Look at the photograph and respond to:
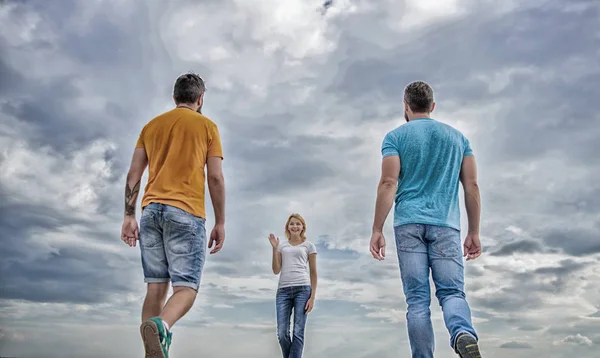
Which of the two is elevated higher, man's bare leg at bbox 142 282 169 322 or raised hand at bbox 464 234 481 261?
raised hand at bbox 464 234 481 261

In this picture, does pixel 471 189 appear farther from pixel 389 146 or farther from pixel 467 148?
pixel 389 146

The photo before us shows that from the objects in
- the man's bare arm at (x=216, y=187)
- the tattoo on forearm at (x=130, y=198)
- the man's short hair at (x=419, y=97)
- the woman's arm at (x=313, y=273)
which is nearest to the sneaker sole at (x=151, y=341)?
the man's bare arm at (x=216, y=187)

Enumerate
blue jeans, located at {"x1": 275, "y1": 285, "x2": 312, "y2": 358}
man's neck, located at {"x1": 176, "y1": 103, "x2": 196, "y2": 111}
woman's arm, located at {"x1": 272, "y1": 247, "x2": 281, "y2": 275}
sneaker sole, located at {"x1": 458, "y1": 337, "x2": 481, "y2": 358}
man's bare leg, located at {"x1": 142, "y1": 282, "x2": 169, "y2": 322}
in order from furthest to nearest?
woman's arm, located at {"x1": 272, "y1": 247, "x2": 281, "y2": 275}, blue jeans, located at {"x1": 275, "y1": 285, "x2": 312, "y2": 358}, man's neck, located at {"x1": 176, "y1": 103, "x2": 196, "y2": 111}, man's bare leg, located at {"x1": 142, "y1": 282, "x2": 169, "y2": 322}, sneaker sole, located at {"x1": 458, "y1": 337, "x2": 481, "y2": 358}

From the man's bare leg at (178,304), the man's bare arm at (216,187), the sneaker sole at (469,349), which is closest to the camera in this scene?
the sneaker sole at (469,349)

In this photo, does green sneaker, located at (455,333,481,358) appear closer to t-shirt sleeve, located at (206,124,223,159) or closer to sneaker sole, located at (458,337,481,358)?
sneaker sole, located at (458,337,481,358)

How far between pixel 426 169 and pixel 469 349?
1.84m

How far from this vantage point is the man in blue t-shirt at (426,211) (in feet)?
18.9

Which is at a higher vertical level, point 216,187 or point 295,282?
point 295,282

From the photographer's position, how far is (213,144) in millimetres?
6504

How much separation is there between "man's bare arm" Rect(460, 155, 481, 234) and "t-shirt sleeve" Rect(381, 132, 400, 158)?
0.81m

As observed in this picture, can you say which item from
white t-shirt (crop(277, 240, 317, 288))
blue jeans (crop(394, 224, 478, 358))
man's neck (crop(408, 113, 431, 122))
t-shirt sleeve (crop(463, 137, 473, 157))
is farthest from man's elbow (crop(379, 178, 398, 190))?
white t-shirt (crop(277, 240, 317, 288))

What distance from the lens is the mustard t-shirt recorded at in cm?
619

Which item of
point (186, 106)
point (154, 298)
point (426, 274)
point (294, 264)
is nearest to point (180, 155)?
point (186, 106)

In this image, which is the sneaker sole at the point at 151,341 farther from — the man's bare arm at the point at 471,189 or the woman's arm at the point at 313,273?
the woman's arm at the point at 313,273
